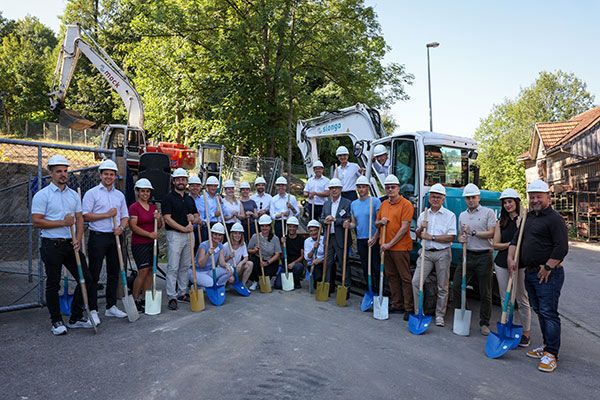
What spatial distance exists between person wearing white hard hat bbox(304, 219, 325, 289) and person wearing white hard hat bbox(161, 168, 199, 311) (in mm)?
2335

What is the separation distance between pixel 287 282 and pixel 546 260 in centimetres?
468

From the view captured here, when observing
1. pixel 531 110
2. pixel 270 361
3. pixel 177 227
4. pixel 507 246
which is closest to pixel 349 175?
pixel 177 227

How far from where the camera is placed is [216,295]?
24.6ft

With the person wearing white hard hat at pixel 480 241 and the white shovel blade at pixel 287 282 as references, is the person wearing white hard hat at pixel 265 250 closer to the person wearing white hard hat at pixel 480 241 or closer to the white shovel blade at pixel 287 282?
the white shovel blade at pixel 287 282

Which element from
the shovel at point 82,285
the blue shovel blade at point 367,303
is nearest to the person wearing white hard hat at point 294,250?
the blue shovel blade at point 367,303

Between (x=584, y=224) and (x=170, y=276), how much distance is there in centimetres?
1851

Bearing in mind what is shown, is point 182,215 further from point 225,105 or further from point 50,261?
point 225,105

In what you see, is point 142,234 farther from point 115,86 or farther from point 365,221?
point 115,86

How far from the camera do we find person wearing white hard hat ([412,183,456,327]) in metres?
6.54

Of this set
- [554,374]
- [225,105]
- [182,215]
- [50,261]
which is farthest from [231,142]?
[554,374]

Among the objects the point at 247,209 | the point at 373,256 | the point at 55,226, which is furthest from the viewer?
the point at 247,209

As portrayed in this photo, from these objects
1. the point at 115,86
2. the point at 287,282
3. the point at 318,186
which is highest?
the point at 115,86

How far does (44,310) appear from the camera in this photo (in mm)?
6770

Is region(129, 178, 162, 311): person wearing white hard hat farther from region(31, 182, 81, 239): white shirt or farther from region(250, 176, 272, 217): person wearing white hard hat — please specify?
region(250, 176, 272, 217): person wearing white hard hat
